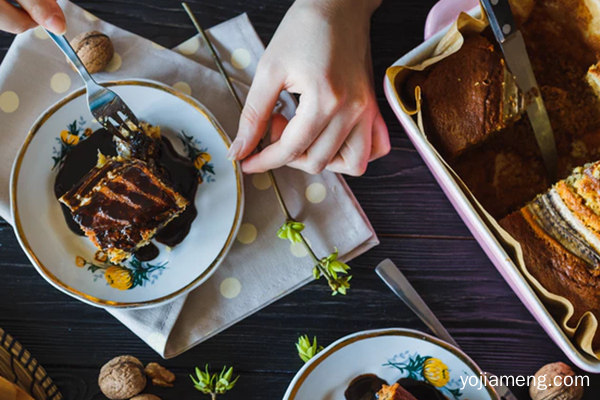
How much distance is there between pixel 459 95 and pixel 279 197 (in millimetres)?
477

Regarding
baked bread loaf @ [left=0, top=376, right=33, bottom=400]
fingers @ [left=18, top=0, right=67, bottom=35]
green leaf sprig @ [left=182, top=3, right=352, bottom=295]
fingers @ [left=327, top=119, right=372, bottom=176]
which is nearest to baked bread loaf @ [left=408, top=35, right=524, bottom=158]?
fingers @ [left=327, top=119, right=372, bottom=176]

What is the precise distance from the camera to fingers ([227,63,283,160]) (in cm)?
115

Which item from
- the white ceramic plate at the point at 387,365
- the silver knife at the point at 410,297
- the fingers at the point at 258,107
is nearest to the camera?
the fingers at the point at 258,107

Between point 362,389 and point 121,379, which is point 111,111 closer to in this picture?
point 121,379

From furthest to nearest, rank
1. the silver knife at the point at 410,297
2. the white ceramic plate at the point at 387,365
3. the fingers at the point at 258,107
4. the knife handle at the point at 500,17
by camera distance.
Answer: the silver knife at the point at 410,297 → the white ceramic plate at the point at 387,365 → the fingers at the point at 258,107 → the knife handle at the point at 500,17

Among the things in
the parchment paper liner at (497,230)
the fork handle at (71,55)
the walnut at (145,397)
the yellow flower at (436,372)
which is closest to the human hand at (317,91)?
the parchment paper liner at (497,230)

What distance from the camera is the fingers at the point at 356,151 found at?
120cm

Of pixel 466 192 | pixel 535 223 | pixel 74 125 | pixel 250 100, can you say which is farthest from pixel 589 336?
pixel 74 125

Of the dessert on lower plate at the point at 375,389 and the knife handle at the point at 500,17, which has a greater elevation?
the knife handle at the point at 500,17

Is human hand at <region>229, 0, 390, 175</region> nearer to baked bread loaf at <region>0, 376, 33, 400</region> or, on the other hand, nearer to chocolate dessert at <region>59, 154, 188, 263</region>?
chocolate dessert at <region>59, 154, 188, 263</region>

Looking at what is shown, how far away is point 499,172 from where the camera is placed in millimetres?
1271

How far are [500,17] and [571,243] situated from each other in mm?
478

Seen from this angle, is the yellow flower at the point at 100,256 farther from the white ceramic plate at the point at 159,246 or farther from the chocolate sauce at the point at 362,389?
the chocolate sauce at the point at 362,389

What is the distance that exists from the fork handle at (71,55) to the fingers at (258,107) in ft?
1.23
